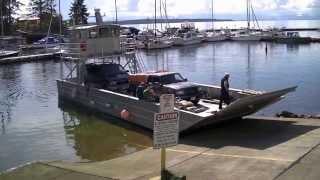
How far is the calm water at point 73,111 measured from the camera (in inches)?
872

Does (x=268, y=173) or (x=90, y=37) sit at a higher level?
(x=90, y=37)

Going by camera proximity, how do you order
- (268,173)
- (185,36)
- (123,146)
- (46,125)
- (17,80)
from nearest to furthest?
(268,173) → (123,146) → (46,125) → (17,80) → (185,36)

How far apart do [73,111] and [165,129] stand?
821 inches

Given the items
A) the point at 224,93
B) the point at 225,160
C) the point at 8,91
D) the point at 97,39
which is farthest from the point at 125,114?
the point at 8,91

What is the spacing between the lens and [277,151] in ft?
54.9

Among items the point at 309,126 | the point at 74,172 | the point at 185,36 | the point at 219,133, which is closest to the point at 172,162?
the point at 74,172

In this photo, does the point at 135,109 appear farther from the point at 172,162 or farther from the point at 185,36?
the point at 185,36

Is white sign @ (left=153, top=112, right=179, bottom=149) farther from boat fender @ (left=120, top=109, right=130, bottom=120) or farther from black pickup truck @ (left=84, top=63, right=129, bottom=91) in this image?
black pickup truck @ (left=84, top=63, right=129, bottom=91)

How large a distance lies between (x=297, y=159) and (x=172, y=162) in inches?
136

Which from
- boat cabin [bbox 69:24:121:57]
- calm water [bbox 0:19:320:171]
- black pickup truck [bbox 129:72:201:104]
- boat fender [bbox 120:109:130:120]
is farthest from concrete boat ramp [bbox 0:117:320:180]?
boat cabin [bbox 69:24:121:57]

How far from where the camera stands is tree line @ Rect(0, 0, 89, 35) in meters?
115

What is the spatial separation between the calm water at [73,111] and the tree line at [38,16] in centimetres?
4785

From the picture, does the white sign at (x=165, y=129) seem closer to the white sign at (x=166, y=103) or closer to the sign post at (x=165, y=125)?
the sign post at (x=165, y=125)

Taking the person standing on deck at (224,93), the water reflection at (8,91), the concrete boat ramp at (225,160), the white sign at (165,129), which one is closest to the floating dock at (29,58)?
the water reflection at (8,91)
